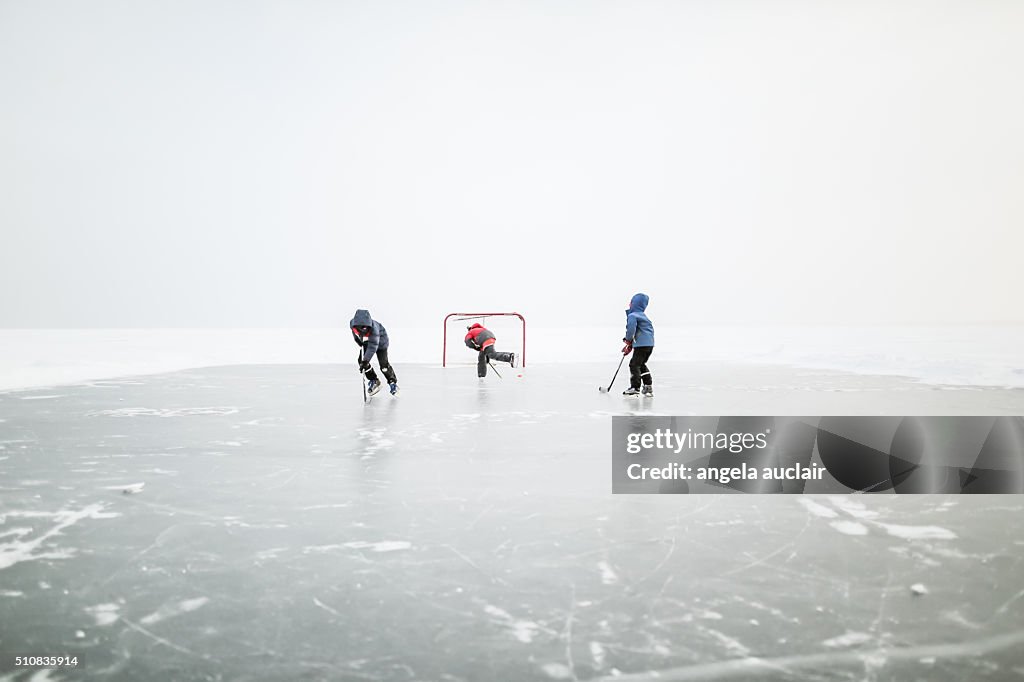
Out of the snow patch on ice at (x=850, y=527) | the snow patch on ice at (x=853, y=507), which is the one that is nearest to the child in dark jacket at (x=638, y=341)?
the snow patch on ice at (x=853, y=507)

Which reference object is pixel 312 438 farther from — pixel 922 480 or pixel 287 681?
pixel 922 480

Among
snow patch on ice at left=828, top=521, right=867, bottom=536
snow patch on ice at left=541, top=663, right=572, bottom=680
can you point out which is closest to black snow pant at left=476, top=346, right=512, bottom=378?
snow patch on ice at left=828, top=521, right=867, bottom=536

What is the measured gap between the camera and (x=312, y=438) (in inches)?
234

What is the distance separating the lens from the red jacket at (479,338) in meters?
12.1

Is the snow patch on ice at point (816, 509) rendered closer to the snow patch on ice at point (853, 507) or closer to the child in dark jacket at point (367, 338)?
the snow patch on ice at point (853, 507)

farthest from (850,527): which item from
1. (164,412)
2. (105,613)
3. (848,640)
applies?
(164,412)

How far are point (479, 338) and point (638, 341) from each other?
3.69m

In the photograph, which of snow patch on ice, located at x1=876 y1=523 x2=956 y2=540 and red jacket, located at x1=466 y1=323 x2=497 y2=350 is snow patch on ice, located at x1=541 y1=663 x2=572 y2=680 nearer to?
snow patch on ice, located at x1=876 y1=523 x2=956 y2=540

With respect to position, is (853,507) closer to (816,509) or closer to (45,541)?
(816,509)

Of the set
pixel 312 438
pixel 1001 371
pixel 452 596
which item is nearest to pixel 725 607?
pixel 452 596

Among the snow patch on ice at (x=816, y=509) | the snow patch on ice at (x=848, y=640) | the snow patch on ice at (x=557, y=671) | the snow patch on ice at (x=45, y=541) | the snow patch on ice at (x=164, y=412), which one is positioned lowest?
the snow patch on ice at (x=557, y=671)

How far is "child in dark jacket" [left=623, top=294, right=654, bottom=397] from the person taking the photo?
9.12m

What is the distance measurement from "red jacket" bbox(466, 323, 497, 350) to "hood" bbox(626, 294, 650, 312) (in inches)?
135

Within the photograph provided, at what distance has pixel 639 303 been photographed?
9.30 m
